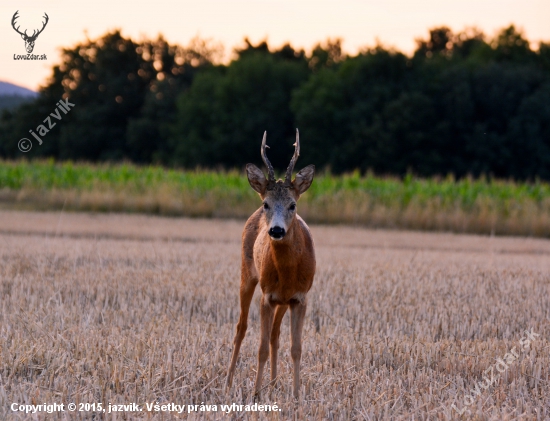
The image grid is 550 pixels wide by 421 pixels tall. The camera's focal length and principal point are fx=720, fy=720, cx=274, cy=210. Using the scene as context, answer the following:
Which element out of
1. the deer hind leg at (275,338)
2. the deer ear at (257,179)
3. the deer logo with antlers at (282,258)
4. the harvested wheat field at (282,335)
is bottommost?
the harvested wheat field at (282,335)

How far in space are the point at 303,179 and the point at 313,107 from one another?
47.6m

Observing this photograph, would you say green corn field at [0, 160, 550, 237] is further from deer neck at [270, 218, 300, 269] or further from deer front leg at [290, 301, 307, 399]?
deer neck at [270, 218, 300, 269]

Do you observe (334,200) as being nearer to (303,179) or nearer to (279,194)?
(303,179)

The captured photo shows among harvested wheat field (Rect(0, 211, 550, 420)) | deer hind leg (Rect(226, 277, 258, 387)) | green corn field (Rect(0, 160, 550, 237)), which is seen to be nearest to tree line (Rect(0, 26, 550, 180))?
green corn field (Rect(0, 160, 550, 237))

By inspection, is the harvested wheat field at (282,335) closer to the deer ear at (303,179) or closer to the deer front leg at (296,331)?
the deer front leg at (296,331)

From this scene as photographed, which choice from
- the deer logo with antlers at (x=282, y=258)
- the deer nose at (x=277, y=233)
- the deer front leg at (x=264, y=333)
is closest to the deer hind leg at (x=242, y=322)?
the deer logo with antlers at (x=282, y=258)

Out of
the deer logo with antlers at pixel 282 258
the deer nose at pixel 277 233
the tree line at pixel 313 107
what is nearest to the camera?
the deer nose at pixel 277 233

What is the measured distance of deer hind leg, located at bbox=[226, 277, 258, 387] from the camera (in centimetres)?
594

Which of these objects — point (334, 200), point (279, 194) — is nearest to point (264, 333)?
point (279, 194)

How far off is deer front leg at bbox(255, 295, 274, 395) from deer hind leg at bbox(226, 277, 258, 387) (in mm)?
294

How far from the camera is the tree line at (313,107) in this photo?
4681 cm

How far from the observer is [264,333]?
5680 mm

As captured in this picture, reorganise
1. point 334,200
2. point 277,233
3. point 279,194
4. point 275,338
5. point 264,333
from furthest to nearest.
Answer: point 334,200, point 275,338, point 264,333, point 279,194, point 277,233

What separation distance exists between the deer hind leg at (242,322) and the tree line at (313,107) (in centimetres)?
4140
